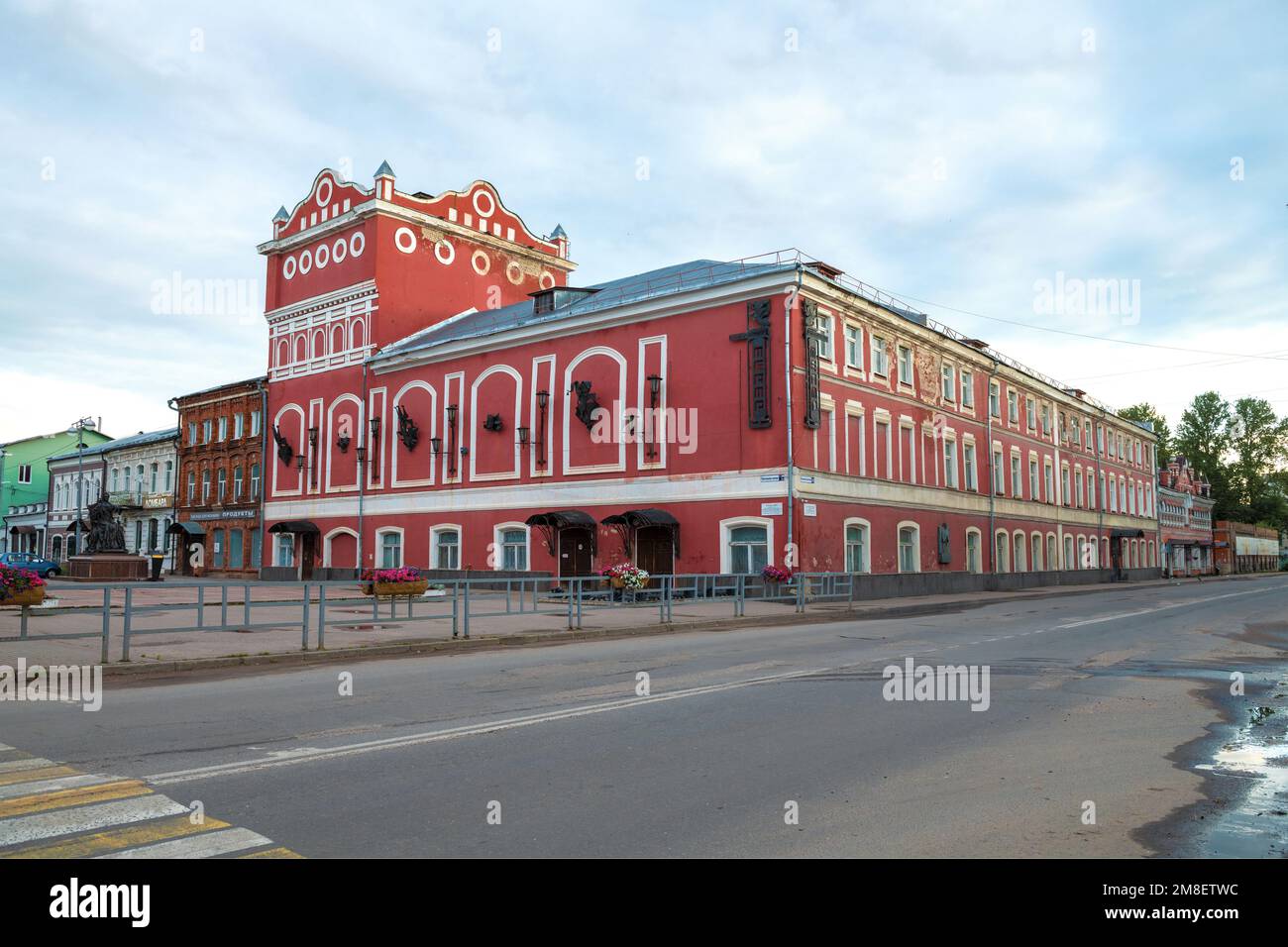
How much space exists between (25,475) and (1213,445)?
11550 centimetres

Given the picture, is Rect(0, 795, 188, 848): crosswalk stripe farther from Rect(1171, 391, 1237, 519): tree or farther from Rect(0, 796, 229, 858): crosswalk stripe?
Rect(1171, 391, 1237, 519): tree

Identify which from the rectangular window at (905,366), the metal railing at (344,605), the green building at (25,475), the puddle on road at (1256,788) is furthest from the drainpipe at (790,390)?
the green building at (25,475)

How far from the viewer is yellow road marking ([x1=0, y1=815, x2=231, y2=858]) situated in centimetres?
444

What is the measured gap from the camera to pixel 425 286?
149 ft

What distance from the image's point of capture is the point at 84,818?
16.6ft

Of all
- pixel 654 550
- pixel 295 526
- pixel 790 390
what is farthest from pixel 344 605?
pixel 295 526

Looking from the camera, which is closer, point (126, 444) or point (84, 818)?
point (84, 818)

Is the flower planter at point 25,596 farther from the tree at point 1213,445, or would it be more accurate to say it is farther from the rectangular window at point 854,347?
the tree at point 1213,445

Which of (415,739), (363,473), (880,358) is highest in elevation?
(880,358)

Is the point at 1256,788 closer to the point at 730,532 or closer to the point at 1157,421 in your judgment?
the point at 730,532

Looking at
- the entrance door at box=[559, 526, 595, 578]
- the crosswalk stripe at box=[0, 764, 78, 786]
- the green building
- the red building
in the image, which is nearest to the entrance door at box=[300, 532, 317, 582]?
the red building

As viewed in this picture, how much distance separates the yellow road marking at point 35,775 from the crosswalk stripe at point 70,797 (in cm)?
49

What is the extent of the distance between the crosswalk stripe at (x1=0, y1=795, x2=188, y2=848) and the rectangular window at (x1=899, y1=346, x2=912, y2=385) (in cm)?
3447
